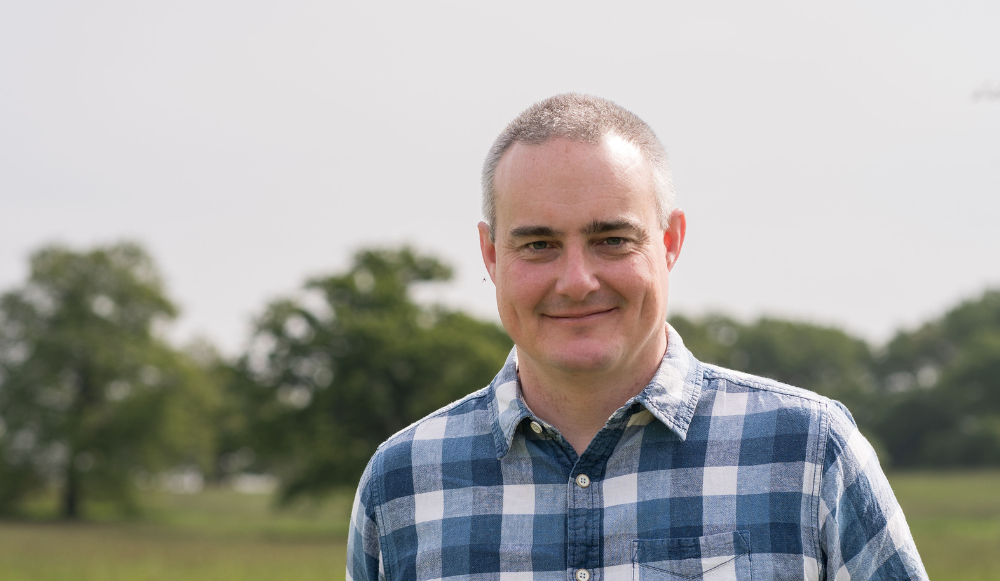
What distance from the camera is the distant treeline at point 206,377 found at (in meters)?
40.2

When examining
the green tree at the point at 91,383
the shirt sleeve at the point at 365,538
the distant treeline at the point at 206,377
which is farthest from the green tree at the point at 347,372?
the shirt sleeve at the point at 365,538

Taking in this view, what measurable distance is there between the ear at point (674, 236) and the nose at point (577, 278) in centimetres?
33

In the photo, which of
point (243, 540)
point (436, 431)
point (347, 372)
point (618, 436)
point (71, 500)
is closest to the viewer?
point (618, 436)

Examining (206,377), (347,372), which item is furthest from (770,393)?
(206,377)

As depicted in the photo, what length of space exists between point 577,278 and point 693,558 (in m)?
0.83

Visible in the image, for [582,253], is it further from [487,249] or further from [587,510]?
[587,510]

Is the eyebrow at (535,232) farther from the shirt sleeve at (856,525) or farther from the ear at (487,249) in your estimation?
the shirt sleeve at (856,525)

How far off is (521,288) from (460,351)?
123 feet

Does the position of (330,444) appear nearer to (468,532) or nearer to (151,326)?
(151,326)

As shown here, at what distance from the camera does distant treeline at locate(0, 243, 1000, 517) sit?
1583 inches

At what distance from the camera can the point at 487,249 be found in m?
3.09

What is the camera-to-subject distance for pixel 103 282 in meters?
50.3

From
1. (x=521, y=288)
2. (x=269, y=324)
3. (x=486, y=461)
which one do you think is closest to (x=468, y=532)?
(x=486, y=461)

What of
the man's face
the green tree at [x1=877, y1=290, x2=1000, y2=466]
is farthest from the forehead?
the green tree at [x1=877, y1=290, x2=1000, y2=466]
